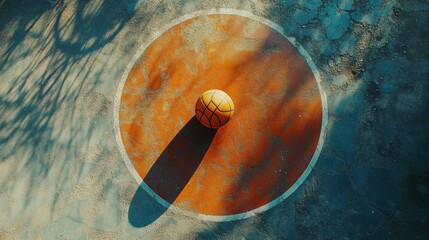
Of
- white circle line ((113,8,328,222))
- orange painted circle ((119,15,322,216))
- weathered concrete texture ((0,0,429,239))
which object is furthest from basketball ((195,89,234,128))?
weathered concrete texture ((0,0,429,239))

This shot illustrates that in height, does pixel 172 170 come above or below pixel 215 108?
below

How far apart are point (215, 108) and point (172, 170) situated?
203cm

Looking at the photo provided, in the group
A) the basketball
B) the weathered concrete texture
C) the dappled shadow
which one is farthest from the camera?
the dappled shadow

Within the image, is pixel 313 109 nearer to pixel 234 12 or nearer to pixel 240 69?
pixel 240 69

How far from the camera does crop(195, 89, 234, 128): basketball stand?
1002cm

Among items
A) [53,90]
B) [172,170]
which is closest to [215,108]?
[172,170]

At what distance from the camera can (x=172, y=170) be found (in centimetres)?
1070

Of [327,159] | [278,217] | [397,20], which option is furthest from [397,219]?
[397,20]

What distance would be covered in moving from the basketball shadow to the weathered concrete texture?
8 cm

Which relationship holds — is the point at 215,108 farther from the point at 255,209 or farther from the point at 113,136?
the point at 113,136

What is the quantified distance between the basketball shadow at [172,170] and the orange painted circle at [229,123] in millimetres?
26

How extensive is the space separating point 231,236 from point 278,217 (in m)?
1.24

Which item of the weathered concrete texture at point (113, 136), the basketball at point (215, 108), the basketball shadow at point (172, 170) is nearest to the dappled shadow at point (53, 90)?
the weathered concrete texture at point (113, 136)

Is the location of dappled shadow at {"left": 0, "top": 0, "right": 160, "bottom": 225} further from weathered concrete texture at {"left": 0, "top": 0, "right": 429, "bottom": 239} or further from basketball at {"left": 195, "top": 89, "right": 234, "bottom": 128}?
basketball at {"left": 195, "top": 89, "right": 234, "bottom": 128}
